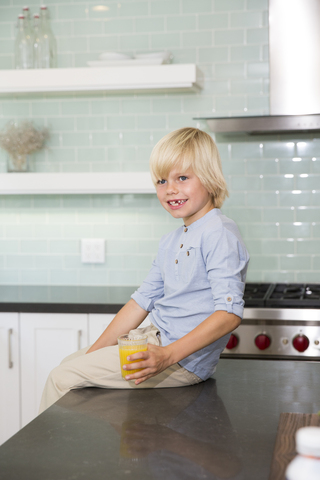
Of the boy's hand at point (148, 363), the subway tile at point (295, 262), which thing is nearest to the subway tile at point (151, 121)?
the subway tile at point (295, 262)

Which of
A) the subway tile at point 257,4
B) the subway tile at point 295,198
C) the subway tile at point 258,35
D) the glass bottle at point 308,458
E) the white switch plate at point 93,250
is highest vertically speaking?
the subway tile at point 257,4

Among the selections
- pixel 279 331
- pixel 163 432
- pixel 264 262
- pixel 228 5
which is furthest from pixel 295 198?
pixel 163 432

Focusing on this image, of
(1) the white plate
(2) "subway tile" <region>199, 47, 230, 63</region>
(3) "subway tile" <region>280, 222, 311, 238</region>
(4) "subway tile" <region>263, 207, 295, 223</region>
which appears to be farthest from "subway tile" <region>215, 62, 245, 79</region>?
(3) "subway tile" <region>280, 222, 311, 238</region>

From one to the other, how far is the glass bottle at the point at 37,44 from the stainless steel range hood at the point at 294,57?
1.05m

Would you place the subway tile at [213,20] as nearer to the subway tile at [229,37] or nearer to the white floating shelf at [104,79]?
the subway tile at [229,37]

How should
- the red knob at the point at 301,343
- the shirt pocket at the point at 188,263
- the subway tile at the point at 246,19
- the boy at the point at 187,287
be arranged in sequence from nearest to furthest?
1. the boy at the point at 187,287
2. the shirt pocket at the point at 188,263
3. the red knob at the point at 301,343
4. the subway tile at the point at 246,19

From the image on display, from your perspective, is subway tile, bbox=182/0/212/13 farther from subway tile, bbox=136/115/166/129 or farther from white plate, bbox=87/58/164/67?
subway tile, bbox=136/115/166/129

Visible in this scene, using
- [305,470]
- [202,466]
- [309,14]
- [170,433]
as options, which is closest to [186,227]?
[170,433]

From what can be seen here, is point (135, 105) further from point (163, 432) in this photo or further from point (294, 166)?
point (163, 432)

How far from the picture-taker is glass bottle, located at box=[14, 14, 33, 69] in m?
2.96

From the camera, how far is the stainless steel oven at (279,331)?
7.72 feet

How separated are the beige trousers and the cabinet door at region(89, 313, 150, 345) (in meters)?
1.11

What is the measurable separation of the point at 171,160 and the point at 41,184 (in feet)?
5.21

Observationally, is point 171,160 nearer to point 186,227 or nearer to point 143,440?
point 186,227
